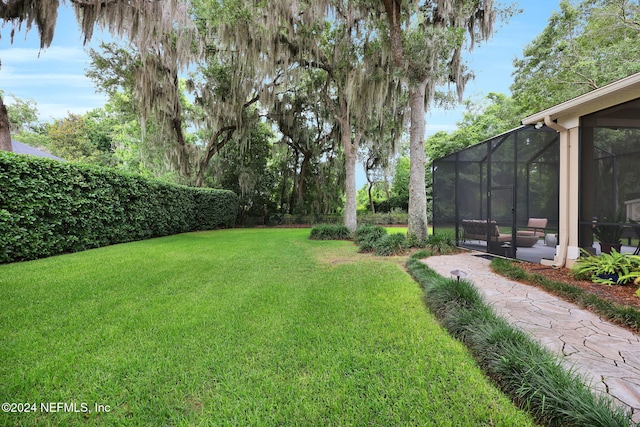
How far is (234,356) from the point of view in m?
1.92

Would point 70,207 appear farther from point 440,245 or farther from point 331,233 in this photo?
point 440,245

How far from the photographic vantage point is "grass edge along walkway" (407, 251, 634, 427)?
1.26 meters

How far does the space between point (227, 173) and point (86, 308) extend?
13704 mm

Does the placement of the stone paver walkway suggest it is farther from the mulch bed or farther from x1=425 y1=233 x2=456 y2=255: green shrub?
x1=425 y1=233 x2=456 y2=255: green shrub

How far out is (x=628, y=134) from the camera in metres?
3.64

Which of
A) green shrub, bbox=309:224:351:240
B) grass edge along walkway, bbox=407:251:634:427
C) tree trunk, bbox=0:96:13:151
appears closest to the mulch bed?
grass edge along walkway, bbox=407:251:634:427

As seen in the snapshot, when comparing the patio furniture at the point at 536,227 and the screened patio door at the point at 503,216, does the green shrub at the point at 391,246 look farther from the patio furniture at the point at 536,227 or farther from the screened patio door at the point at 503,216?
the patio furniture at the point at 536,227

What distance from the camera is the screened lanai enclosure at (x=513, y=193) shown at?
195 inches

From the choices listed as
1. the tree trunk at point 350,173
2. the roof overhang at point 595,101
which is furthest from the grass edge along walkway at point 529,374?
the tree trunk at point 350,173

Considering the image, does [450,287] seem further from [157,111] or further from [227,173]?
[227,173]

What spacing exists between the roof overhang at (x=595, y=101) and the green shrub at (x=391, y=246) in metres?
3.48

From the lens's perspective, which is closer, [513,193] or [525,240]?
[513,193]

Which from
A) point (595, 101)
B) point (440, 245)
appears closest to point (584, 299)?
point (595, 101)

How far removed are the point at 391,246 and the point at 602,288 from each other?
3598 millimetres
